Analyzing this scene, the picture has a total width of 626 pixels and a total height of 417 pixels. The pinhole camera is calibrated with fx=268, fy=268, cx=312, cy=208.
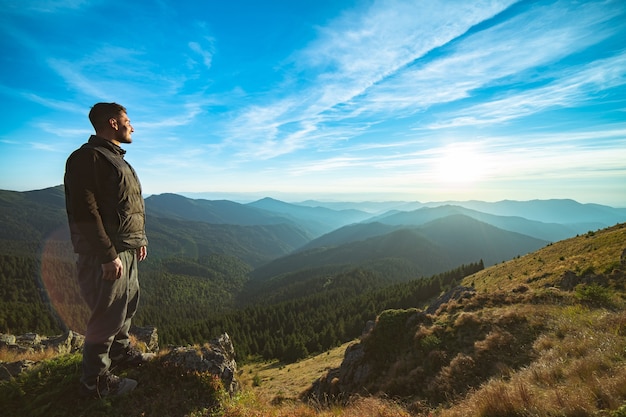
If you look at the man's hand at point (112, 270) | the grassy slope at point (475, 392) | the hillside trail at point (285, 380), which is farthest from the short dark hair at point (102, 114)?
the hillside trail at point (285, 380)

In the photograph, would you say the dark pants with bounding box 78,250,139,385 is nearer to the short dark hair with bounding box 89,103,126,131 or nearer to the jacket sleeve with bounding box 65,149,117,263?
the jacket sleeve with bounding box 65,149,117,263

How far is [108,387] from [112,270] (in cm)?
281

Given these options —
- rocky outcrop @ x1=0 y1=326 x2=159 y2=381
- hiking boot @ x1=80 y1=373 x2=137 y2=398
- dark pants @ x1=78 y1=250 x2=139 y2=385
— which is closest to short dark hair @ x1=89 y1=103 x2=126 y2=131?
dark pants @ x1=78 y1=250 x2=139 y2=385

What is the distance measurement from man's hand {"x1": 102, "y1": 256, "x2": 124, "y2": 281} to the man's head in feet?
8.10

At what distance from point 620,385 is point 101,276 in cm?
968

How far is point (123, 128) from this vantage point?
5527mm

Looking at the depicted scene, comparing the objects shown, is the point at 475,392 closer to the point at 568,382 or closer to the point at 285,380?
the point at 568,382

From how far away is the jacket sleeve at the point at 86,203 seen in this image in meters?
4.56

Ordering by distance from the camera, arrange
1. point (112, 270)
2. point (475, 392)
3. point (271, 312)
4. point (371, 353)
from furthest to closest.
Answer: point (271, 312) → point (371, 353) → point (475, 392) → point (112, 270)

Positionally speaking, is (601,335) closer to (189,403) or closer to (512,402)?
(512,402)

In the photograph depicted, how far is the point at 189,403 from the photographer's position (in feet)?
19.3

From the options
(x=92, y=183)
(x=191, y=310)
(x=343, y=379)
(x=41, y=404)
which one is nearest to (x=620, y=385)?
(x=92, y=183)

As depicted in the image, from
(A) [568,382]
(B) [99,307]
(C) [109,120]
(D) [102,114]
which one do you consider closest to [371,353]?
(A) [568,382]

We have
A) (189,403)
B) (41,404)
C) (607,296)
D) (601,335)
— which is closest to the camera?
(41,404)
